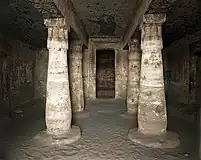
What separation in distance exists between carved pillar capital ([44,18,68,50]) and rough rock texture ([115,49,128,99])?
6.59 m

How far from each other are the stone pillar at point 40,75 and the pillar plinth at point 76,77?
4.45 m

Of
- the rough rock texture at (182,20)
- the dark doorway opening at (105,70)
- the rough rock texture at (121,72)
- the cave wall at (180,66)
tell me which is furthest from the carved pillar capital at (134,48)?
the dark doorway opening at (105,70)

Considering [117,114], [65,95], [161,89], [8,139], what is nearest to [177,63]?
[117,114]

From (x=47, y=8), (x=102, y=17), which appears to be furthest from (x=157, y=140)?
(x=102, y=17)

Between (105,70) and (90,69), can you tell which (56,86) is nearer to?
(90,69)

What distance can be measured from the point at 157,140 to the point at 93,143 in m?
1.74

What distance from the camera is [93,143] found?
543 centimetres

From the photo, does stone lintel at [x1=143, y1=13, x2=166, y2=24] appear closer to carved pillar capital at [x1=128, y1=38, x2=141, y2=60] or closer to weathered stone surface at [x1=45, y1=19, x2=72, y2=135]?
weathered stone surface at [x1=45, y1=19, x2=72, y2=135]

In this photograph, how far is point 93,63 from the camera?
1184cm

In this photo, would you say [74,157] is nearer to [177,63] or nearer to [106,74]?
[177,63]

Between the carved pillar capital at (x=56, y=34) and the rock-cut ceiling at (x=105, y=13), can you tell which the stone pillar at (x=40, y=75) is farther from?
the carved pillar capital at (x=56, y=34)

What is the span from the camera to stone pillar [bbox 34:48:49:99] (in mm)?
12312

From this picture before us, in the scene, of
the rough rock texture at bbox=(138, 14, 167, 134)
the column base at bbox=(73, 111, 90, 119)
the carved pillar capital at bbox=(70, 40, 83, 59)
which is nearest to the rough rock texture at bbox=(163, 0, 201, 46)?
the rough rock texture at bbox=(138, 14, 167, 134)

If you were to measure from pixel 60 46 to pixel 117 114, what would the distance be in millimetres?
4431
